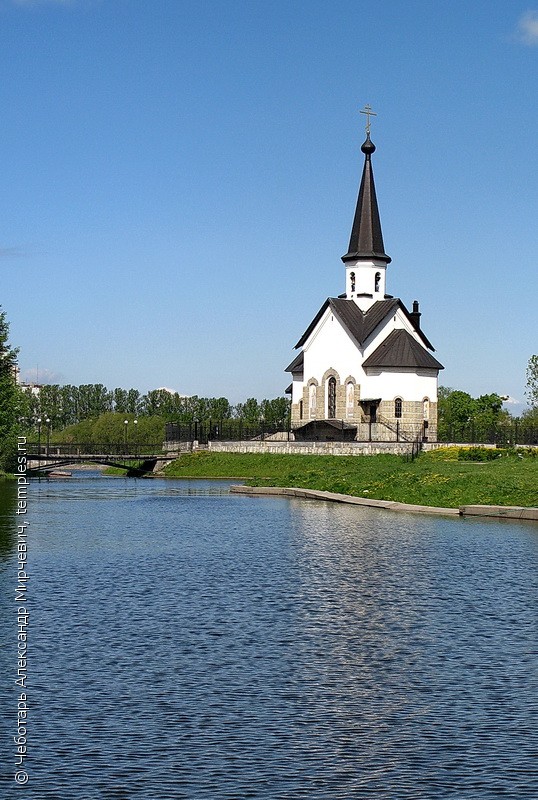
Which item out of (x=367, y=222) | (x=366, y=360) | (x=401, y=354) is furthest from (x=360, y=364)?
(x=367, y=222)

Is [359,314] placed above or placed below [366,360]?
above

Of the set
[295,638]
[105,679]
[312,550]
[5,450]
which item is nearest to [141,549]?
[312,550]

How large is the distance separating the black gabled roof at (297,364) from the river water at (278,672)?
206 ft

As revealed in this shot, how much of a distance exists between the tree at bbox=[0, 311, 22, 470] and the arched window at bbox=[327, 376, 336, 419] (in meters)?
26.2

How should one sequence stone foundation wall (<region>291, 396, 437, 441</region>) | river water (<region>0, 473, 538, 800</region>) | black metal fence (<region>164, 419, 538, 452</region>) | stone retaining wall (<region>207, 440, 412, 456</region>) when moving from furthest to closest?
stone foundation wall (<region>291, 396, 437, 441</region>) → black metal fence (<region>164, 419, 538, 452</region>) → stone retaining wall (<region>207, 440, 412, 456</region>) → river water (<region>0, 473, 538, 800</region>)

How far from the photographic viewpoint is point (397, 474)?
50.7 metres

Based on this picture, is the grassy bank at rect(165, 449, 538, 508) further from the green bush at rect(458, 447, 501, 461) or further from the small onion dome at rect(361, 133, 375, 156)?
the small onion dome at rect(361, 133, 375, 156)

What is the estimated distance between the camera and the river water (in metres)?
9.95

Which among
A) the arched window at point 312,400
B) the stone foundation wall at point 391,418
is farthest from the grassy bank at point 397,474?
the arched window at point 312,400

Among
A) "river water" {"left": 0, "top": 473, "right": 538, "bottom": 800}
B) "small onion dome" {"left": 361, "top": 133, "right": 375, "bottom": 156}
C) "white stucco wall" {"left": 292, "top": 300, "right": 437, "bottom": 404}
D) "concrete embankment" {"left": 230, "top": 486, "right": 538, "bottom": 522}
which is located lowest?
"river water" {"left": 0, "top": 473, "right": 538, "bottom": 800}

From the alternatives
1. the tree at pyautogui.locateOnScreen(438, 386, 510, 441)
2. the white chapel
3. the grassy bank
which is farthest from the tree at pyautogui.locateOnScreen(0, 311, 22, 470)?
the tree at pyautogui.locateOnScreen(438, 386, 510, 441)

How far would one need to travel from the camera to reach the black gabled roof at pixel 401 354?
8094 centimetres

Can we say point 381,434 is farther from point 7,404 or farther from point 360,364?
point 7,404

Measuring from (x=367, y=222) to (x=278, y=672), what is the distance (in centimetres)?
7401
